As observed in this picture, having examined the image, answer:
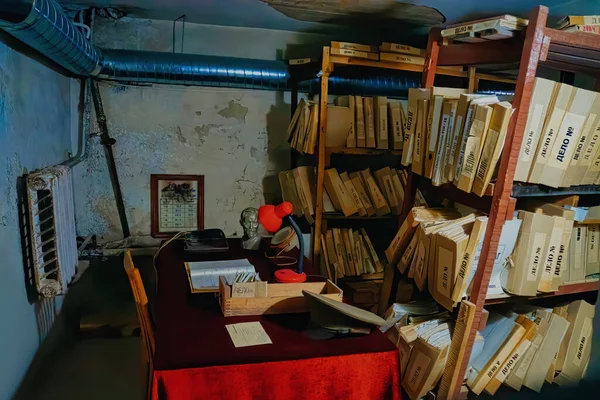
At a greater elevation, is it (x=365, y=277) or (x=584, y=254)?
(x=584, y=254)

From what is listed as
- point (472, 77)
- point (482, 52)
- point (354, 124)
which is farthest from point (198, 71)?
point (472, 77)

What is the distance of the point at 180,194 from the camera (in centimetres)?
316

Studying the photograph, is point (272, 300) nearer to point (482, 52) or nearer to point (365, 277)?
point (482, 52)

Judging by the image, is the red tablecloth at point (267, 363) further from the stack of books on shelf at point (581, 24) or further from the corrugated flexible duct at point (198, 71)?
the corrugated flexible duct at point (198, 71)

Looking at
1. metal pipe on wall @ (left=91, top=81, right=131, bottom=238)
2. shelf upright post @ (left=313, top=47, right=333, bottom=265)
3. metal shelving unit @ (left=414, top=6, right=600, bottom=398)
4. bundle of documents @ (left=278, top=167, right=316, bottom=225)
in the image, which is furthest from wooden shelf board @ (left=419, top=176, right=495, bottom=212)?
metal pipe on wall @ (left=91, top=81, right=131, bottom=238)

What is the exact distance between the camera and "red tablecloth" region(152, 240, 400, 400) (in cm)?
131

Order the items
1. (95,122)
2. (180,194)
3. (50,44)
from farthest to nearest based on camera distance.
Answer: (180,194) < (95,122) < (50,44)

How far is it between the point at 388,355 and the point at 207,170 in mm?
2098

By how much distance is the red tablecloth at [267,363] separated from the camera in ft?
4.30

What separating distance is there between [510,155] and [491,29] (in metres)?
0.47

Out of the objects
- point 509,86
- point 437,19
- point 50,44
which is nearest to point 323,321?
point 50,44

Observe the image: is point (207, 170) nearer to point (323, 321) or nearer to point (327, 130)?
point (327, 130)

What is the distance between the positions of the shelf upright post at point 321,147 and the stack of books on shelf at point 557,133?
1.28 metres

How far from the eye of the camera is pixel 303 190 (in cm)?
296
